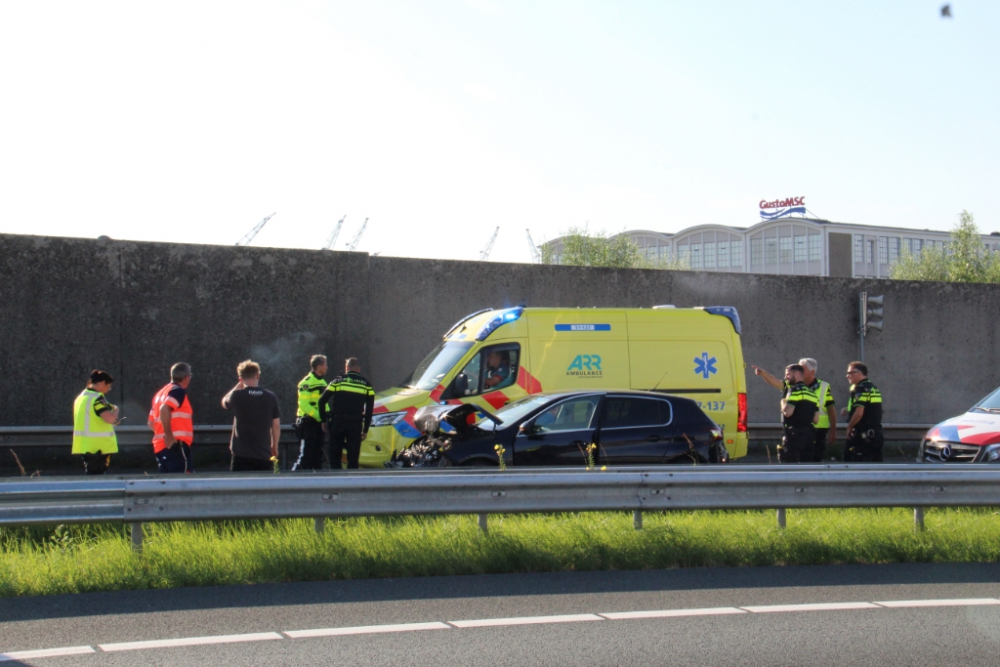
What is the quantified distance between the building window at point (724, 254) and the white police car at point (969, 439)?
97315 millimetres

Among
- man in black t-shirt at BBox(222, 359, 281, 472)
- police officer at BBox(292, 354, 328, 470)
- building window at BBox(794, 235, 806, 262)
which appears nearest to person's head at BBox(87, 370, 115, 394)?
man in black t-shirt at BBox(222, 359, 281, 472)

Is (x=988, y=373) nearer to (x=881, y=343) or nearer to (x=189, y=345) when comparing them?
(x=881, y=343)

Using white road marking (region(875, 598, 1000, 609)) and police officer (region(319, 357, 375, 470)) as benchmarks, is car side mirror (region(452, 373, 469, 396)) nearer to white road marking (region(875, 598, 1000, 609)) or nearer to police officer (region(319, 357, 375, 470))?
police officer (region(319, 357, 375, 470))

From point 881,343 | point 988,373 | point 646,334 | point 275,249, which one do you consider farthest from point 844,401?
point 275,249

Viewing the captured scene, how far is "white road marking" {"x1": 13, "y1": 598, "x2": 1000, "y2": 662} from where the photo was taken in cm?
509

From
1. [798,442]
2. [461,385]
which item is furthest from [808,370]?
[461,385]

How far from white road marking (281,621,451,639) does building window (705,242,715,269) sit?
10509 cm

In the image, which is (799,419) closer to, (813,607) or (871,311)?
(813,607)

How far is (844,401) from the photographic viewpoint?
65.2 ft

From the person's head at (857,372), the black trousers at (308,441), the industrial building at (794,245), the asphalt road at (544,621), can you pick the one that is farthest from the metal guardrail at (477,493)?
the industrial building at (794,245)

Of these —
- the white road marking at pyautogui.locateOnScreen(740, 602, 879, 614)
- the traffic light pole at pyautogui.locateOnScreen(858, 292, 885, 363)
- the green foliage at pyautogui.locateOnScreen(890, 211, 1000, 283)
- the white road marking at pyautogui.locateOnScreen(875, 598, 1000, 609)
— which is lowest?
the white road marking at pyautogui.locateOnScreen(875, 598, 1000, 609)

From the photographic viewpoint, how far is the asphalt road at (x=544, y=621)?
5.03m

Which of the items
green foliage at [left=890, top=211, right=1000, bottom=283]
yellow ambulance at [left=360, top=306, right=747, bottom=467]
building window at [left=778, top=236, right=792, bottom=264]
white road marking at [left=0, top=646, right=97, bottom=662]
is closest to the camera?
white road marking at [left=0, top=646, right=97, bottom=662]

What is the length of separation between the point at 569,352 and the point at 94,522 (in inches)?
292
